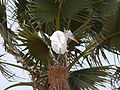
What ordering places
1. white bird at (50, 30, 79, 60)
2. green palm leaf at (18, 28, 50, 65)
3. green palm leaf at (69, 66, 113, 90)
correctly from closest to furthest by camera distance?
white bird at (50, 30, 79, 60) < green palm leaf at (18, 28, 50, 65) < green palm leaf at (69, 66, 113, 90)

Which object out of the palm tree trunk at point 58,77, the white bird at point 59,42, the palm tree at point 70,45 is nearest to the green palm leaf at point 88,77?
the palm tree at point 70,45

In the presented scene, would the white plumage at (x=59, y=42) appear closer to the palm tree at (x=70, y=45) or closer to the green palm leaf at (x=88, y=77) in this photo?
the palm tree at (x=70, y=45)

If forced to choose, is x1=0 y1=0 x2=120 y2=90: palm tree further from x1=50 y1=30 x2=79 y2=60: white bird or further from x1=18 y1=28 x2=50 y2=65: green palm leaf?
x1=50 y1=30 x2=79 y2=60: white bird

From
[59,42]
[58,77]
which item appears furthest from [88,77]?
[59,42]

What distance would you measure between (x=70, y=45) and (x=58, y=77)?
755 millimetres

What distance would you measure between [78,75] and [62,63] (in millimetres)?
285

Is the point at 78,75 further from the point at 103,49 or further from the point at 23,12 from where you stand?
the point at 23,12

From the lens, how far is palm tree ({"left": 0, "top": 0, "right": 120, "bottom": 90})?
3.10 m

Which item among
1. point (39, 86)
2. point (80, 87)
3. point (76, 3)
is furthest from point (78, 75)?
point (76, 3)

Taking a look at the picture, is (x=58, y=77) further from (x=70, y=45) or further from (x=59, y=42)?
(x=70, y=45)

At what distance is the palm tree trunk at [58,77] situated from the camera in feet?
9.52

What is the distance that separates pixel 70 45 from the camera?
11.9ft

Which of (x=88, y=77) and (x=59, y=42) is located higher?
(x=59, y=42)

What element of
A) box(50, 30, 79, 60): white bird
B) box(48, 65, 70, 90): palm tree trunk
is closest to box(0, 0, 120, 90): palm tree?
box(48, 65, 70, 90): palm tree trunk
